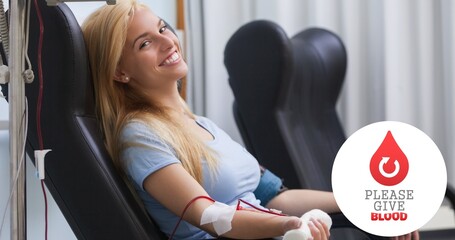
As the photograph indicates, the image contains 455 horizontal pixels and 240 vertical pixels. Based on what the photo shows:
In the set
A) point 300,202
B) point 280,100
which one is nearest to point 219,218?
point 300,202

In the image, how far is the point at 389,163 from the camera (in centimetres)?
129

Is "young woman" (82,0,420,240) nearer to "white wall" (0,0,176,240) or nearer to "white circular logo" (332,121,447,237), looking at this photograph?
"white circular logo" (332,121,447,237)

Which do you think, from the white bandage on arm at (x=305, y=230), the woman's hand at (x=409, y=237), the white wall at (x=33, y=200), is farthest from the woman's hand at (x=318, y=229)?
the white wall at (x=33, y=200)

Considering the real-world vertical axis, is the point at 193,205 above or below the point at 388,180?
below

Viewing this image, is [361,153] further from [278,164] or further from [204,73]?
[204,73]

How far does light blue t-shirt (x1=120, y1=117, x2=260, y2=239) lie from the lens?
150cm

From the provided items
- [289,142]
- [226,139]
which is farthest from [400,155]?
[289,142]

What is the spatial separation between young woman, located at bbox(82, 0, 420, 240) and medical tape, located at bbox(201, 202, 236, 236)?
0.01 metres

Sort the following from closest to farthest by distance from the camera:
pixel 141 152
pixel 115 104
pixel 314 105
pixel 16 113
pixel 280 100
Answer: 1. pixel 16 113
2. pixel 141 152
3. pixel 115 104
4. pixel 280 100
5. pixel 314 105

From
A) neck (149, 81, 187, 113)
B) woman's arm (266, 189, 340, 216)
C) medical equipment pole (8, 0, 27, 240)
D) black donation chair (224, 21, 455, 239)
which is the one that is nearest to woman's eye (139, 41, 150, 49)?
neck (149, 81, 187, 113)

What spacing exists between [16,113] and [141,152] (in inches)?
13.5

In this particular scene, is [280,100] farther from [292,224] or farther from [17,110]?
[17,110]

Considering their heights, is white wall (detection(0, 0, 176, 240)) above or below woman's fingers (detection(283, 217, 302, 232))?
below

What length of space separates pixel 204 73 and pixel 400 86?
780 mm
